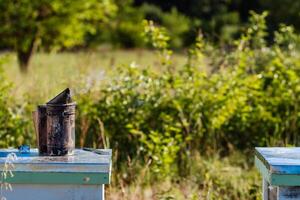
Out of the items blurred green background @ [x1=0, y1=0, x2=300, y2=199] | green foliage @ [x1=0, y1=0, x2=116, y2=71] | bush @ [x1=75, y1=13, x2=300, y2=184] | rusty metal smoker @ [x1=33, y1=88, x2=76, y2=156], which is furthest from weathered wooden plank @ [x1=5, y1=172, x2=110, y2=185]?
green foliage @ [x1=0, y1=0, x2=116, y2=71]

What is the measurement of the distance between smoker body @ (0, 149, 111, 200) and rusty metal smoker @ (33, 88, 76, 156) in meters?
0.22

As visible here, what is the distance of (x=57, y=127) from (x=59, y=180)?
41 centimetres

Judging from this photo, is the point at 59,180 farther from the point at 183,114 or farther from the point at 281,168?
the point at 183,114

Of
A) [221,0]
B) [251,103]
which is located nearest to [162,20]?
[221,0]

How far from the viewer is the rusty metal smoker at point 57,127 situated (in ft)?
10.9

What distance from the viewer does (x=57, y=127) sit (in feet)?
11.0

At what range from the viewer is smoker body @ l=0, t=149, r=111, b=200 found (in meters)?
3.00

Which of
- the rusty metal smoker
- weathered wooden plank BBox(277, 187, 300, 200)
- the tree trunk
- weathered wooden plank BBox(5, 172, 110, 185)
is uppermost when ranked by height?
the tree trunk

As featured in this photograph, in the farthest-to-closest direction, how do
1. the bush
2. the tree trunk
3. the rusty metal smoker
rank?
the tree trunk → the bush → the rusty metal smoker

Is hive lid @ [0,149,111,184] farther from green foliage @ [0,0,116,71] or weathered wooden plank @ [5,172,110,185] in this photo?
green foliage @ [0,0,116,71]

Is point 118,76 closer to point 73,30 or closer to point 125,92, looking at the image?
point 125,92

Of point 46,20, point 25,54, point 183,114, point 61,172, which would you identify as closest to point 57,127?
point 61,172

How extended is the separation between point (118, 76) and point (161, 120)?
664 millimetres

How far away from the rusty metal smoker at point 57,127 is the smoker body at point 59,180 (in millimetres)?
223
